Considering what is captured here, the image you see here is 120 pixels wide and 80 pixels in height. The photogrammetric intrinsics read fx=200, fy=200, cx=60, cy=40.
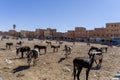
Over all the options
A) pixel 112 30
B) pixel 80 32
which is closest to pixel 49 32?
pixel 80 32

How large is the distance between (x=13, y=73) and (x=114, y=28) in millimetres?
99873

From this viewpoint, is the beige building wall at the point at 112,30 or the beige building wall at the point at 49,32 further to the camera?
the beige building wall at the point at 49,32

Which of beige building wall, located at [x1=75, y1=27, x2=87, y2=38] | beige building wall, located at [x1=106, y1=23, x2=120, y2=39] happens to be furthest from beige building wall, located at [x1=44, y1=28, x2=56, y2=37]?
beige building wall, located at [x1=106, y1=23, x2=120, y2=39]

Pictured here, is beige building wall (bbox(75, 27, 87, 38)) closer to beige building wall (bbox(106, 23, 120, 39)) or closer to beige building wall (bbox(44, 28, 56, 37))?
beige building wall (bbox(106, 23, 120, 39))

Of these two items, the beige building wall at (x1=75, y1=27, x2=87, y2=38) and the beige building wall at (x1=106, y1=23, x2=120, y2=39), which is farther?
the beige building wall at (x1=75, y1=27, x2=87, y2=38)

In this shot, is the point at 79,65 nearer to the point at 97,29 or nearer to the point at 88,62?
the point at 88,62

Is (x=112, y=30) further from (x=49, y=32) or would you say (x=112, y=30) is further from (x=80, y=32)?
(x=49, y=32)

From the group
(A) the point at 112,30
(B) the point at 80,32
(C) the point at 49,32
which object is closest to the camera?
(A) the point at 112,30

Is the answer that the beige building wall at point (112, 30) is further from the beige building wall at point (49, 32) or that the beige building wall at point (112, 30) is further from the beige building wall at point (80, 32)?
the beige building wall at point (49, 32)

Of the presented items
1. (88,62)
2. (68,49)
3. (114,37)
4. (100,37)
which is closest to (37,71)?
(88,62)

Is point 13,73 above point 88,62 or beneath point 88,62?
beneath

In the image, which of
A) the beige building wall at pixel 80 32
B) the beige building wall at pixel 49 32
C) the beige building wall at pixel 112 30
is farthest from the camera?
the beige building wall at pixel 49 32

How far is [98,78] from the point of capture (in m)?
15.3

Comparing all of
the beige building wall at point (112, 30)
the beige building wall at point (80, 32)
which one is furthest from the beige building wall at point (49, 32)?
the beige building wall at point (112, 30)
